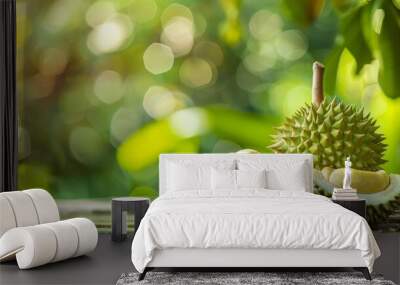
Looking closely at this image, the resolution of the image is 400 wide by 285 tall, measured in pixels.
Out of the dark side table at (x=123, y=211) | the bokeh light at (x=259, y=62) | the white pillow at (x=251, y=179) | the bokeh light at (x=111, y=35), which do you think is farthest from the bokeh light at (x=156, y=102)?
the white pillow at (x=251, y=179)

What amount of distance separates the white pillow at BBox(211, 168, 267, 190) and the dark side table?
736 millimetres

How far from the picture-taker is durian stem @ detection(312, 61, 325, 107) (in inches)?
273

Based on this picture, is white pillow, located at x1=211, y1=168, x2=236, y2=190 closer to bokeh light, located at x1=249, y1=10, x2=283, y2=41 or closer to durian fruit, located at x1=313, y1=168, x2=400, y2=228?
durian fruit, located at x1=313, y1=168, x2=400, y2=228

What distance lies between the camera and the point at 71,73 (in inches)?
279

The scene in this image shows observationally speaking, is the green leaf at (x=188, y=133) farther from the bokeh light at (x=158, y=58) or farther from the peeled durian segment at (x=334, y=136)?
the bokeh light at (x=158, y=58)

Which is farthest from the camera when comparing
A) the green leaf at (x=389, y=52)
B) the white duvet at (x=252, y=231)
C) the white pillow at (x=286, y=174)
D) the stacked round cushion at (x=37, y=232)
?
the green leaf at (x=389, y=52)

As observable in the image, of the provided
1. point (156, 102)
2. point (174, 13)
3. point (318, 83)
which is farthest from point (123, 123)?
point (318, 83)

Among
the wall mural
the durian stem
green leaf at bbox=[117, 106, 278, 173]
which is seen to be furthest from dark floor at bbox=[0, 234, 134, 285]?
the durian stem

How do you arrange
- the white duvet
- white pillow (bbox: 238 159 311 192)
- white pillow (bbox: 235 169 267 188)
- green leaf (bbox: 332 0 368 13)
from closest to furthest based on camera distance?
1. the white duvet
2. white pillow (bbox: 235 169 267 188)
3. white pillow (bbox: 238 159 311 192)
4. green leaf (bbox: 332 0 368 13)

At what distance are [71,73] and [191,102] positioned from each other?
1.36m

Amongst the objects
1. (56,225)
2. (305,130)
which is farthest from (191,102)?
(56,225)

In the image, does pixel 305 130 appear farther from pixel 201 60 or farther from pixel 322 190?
pixel 201 60

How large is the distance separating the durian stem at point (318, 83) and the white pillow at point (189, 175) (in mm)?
1227

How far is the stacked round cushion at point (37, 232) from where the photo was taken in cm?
495
